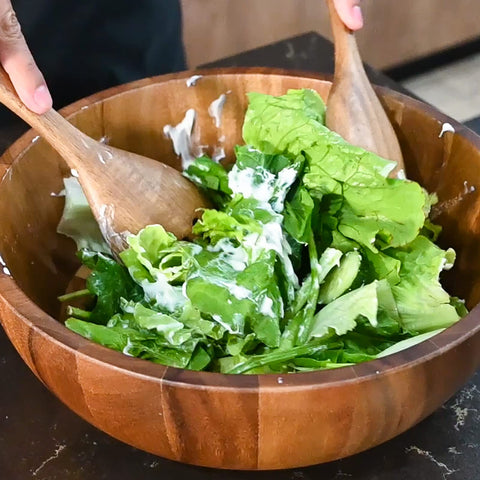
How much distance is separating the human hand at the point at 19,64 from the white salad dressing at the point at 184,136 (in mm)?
208

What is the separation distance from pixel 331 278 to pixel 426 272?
0.28ft

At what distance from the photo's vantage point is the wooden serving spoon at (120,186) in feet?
2.20

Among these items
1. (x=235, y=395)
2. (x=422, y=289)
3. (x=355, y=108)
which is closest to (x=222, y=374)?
(x=235, y=395)

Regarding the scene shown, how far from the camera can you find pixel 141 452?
607 mm

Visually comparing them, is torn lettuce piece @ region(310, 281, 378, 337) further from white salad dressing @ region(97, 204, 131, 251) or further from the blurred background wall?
the blurred background wall

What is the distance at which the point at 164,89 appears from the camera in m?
0.80

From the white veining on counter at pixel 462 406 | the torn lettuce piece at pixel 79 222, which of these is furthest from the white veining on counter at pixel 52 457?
the white veining on counter at pixel 462 406

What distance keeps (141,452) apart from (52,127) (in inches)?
11.3

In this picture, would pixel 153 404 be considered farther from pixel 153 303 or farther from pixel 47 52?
pixel 47 52

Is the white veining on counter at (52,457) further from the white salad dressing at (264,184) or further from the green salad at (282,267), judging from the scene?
the white salad dressing at (264,184)

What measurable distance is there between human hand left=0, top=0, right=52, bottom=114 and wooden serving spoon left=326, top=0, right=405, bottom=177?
292 millimetres

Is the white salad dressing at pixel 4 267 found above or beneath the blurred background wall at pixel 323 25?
above

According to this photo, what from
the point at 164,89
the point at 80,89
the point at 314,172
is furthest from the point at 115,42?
the point at 314,172

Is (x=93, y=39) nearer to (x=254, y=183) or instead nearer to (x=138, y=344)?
(x=254, y=183)
